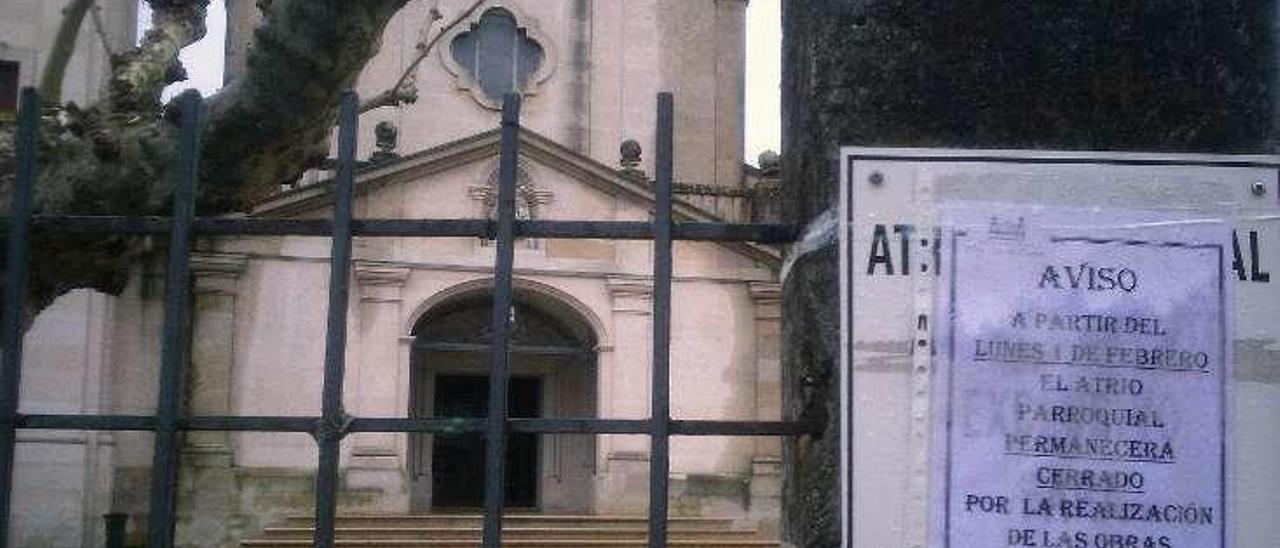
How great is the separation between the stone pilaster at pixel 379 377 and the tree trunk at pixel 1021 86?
48.2ft

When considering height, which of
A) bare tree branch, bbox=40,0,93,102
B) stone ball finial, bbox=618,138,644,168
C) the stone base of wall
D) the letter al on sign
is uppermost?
stone ball finial, bbox=618,138,644,168

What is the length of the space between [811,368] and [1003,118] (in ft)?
1.82

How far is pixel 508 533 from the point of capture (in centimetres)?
1579

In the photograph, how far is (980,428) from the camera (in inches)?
93.7

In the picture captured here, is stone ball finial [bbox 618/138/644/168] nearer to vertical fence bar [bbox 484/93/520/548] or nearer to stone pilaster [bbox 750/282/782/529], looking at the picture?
stone pilaster [bbox 750/282/782/529]

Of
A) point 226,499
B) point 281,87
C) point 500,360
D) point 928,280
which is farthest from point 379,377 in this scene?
point 928,280

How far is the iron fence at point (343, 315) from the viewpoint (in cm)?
264

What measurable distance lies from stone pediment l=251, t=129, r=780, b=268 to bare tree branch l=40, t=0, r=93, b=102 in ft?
33.1

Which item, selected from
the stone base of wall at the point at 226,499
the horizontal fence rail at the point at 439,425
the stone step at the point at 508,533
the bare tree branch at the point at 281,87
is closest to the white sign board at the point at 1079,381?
the horizontal fence rail at the point at 439,425

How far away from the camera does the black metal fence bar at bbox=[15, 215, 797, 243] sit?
2693mm

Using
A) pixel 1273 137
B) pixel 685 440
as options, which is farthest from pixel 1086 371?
pixel 685 440

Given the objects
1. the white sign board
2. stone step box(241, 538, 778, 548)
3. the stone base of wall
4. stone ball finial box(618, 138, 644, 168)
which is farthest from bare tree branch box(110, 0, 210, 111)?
stone ball finial box(618, 138, 644, 168)

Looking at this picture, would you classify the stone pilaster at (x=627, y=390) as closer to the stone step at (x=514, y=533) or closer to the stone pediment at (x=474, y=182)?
the stone step at (x=514, y=533)

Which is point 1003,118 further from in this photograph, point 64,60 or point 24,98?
point 64,60
